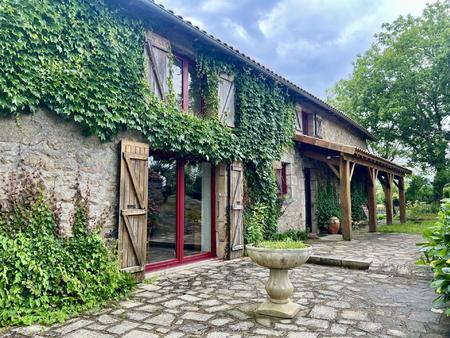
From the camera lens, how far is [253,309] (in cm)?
369

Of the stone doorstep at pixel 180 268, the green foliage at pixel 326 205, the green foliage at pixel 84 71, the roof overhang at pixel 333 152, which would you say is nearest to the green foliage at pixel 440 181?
the roof overhang at pixel 333 152

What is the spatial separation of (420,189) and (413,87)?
6.02 meters

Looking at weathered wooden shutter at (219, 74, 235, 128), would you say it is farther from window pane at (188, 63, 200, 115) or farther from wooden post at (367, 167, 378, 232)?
wooden post at (367, 167, 378, 232)

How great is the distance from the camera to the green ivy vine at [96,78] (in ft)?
12.4

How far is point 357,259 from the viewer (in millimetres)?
6031

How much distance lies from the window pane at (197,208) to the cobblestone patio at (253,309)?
1206mm

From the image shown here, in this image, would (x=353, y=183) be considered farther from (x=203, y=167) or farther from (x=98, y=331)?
(x=98, y=331)

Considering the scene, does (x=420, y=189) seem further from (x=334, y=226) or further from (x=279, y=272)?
(x=279, y=272)

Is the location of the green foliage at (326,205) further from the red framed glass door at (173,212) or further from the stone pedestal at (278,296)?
the stone pedestal at (278,296)

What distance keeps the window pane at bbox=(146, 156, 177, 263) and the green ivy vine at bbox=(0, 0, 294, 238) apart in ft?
1.92

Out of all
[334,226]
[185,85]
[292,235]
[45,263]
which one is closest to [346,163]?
[292,235]

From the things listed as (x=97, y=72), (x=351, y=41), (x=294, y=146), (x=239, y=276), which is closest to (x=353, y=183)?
(x=294, y=146)

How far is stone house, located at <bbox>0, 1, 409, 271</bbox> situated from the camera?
13.9 feet

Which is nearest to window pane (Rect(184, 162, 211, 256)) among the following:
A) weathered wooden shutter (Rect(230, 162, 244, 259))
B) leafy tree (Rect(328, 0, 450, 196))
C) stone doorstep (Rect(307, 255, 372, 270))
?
weathered wooden shutter (Rect(230, 162, 244, 259))
